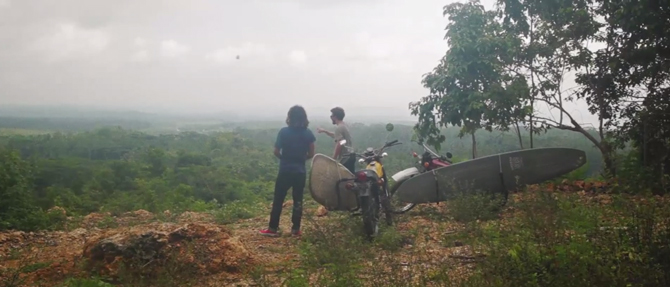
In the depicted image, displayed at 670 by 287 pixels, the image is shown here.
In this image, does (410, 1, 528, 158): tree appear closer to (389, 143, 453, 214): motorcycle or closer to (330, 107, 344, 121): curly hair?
(389, 143, 453, 214): motorcycle

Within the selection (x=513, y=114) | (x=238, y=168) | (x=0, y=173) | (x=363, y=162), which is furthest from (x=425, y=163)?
(x=238, y=168)

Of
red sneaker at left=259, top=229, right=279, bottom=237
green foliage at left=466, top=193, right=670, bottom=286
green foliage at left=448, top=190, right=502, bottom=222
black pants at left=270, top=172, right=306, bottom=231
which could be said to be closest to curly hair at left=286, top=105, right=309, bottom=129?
black pants at left=270, top=172, right=306, bottom=231

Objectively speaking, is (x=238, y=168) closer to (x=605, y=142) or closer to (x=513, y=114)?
(x=513, y=114)

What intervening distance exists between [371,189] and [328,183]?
538 millimetres

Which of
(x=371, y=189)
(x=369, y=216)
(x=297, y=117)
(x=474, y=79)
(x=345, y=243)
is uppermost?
(x=474, y=79)

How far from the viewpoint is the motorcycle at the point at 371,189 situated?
223 inches

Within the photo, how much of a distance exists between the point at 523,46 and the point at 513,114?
53.1 inches

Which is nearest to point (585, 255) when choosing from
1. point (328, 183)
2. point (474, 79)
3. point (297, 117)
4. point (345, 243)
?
point (345, 243)

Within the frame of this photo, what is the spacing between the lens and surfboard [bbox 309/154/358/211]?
19.9 ft

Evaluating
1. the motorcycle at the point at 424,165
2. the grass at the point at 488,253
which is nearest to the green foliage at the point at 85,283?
the grass at the point at 488,253

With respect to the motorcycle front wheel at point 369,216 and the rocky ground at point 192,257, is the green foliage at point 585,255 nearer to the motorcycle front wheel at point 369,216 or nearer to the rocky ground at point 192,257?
the rocky ground at point 192,257

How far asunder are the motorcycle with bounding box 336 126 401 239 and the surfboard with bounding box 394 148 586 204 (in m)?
0.87

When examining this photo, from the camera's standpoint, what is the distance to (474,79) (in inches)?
386

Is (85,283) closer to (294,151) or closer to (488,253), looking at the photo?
(294,151)
